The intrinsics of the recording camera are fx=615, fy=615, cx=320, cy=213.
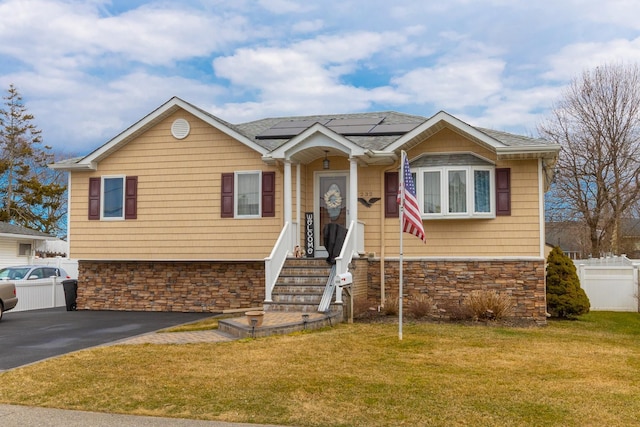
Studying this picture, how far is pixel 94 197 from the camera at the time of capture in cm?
1775

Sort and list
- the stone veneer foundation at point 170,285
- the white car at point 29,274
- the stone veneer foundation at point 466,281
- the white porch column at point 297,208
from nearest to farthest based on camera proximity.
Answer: the stone veneer foundation at point 466,281
the white porch column at point 297,208
the stone veneer foundation at point 170,285
the white car at point 29,274

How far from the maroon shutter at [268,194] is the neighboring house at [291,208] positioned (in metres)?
0.03

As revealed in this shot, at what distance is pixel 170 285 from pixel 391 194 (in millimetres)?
6745

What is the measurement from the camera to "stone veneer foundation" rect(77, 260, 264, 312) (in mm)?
16844

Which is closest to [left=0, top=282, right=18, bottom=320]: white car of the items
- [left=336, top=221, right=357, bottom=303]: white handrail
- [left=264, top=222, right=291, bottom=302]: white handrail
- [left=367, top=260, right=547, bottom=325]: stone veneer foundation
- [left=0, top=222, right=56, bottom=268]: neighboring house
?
[left=264, top=222, right=291, bottom=302]: white handrail

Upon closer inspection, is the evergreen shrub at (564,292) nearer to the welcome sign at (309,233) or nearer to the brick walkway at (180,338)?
the welcome sign at (309,233)

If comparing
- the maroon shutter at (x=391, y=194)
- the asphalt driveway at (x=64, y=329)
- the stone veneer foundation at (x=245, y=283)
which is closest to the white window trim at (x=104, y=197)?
the stone veneer foundation at (x=245, y=283)

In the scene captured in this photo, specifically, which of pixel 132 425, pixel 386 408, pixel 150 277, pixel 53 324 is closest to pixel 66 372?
pixel 132 425

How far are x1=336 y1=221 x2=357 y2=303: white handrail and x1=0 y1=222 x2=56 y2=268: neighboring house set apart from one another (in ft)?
66.1

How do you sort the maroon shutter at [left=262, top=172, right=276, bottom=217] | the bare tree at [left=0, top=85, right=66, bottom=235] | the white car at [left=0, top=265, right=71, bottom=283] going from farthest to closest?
1. the bare tree at [left=0, top=85, right=66, bottom=235]
2. the white car at [left=0, top=265, right=71, bottom=283]
3. the maroon shutter at [left=262, top=172, right=276, bottom=217]

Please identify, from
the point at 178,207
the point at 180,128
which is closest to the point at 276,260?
the point at 178,207

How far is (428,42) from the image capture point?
1625 centimetres

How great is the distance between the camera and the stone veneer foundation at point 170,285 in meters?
16.8

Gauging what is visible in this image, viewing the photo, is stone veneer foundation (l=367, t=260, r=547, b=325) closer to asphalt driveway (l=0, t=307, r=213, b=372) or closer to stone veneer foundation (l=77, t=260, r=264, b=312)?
stone veneer foundation (l=77, t=260, r=264, b=312)
